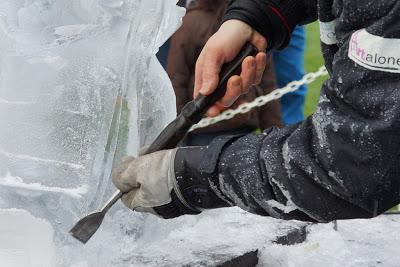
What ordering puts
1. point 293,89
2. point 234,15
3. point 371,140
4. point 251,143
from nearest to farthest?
1. point 371,140
2. point 251,143
3. point 234,15
4. point 293,89

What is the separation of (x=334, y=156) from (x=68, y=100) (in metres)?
0.67

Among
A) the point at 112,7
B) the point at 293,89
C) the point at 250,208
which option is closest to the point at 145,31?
the point at 112,7

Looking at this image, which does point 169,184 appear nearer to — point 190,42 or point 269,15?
point 269,15

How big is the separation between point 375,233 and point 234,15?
0.71 meters

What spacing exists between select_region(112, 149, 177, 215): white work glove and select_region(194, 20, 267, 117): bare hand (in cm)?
22

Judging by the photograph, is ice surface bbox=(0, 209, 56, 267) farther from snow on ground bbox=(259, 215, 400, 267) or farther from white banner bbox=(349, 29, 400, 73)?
white banner bbox=(349, 29, 400, 73)

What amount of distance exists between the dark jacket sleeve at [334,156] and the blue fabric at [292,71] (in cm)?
235

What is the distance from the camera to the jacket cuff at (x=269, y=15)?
1.82 meters

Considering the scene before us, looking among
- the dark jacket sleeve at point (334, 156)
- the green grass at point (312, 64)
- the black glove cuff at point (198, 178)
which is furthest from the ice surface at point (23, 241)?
the green grass at point (312, 64)

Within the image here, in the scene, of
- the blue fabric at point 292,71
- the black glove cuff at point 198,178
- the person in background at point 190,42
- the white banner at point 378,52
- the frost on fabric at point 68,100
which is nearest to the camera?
the white banner at point 378,52

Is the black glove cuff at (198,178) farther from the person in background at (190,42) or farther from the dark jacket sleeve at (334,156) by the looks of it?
the person in background at (190,42)

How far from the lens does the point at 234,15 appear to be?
184cm

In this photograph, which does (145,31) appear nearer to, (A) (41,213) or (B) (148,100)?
(B) (148,100)

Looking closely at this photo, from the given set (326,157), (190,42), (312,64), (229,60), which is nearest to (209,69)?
(229,60)
